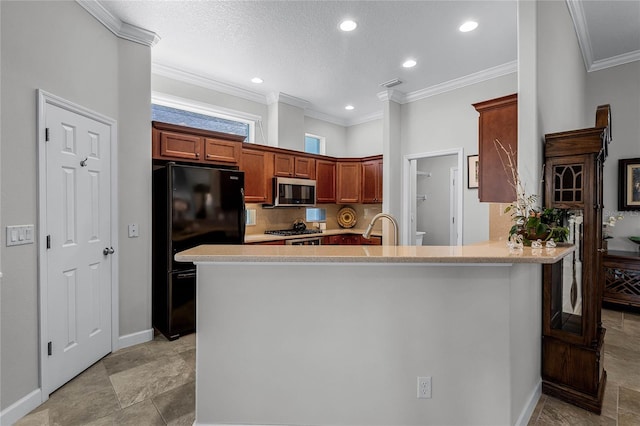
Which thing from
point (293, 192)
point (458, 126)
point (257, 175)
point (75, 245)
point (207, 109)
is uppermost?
point (207, 109)

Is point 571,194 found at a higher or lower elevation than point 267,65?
lower

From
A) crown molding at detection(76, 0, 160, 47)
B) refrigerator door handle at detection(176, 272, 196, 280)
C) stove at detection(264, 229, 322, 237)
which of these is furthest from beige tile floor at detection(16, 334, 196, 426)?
crown molding at detection(76, 0, 160, 47)

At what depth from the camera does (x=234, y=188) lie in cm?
359

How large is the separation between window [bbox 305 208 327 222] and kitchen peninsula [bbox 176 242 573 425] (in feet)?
13.0

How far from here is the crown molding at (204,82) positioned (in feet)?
13.0

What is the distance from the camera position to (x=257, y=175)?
4.56 m

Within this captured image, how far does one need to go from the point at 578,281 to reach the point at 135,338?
3.77 metres

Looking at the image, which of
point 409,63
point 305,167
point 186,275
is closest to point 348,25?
point 409,63

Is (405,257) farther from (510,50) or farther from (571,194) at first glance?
(510,50)

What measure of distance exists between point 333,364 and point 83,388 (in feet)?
6.42

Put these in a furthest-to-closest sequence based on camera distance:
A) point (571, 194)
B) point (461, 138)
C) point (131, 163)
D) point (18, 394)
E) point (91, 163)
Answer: point (461, 138) < point (131, 163) < point (91, 163) < point (571, 194) < point (18, 394)

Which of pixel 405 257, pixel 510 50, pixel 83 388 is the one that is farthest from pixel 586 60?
pixel 83 388

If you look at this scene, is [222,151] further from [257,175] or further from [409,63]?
[409,63]

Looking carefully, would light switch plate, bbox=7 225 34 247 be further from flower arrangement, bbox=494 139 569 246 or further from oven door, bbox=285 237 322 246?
flower arrangement, bbox=494 139 569 246
